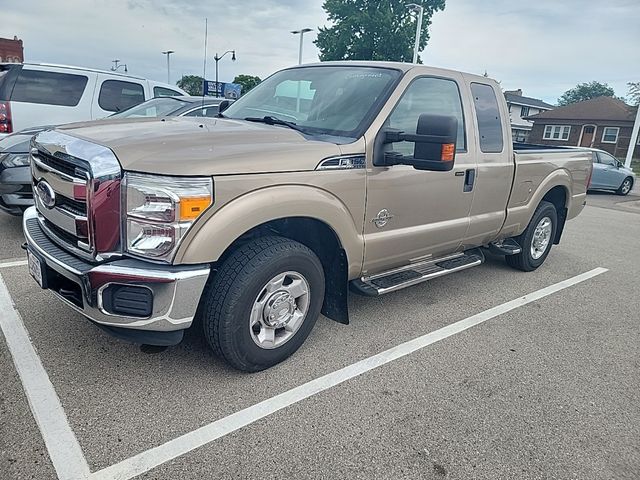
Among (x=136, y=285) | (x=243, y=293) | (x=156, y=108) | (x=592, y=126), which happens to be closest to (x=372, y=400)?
(x=243, y=293)

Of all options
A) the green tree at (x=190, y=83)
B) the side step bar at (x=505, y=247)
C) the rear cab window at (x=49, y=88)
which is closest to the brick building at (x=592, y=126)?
the green tree at (x=190, y=83)

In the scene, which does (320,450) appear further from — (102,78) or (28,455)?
(102,78)

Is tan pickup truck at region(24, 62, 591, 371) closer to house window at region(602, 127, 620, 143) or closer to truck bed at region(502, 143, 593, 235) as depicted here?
truck bed at region(502, 143, 593, 235)

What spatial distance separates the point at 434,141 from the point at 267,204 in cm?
109

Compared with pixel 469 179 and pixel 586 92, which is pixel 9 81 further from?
pixel 586 92

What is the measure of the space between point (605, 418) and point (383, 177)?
199 centimetres

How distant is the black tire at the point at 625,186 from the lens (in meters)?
16.4

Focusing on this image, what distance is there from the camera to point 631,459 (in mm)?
2398

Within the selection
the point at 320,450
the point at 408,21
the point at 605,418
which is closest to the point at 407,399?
the point at 320,450

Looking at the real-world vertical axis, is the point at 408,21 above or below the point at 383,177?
above

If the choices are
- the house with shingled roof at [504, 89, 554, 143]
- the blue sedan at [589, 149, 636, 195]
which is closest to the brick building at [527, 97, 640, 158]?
the house with shingled roof at [504, 89, 554, 143]

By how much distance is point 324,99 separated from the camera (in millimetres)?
3494

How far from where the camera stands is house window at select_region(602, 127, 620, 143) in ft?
135

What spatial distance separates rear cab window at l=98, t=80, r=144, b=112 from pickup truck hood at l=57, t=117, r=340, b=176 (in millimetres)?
5664
